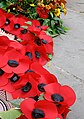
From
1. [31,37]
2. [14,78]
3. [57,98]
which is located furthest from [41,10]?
[57,98]

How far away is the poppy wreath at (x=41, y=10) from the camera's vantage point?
508 cm

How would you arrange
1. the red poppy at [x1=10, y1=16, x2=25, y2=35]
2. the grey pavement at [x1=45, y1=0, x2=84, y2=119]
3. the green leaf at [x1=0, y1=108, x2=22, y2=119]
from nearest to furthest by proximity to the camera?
1. the green leaf at [x1=0, y1=108, x2=22, y2=119]
2. the red poppy at [x1=10, y1=16, x2=25, y2=35]
3. the grey pavement at [x1=45, y1=0, x2=84, y2=119]

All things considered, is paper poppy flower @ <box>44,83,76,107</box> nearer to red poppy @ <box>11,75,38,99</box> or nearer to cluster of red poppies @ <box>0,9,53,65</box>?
red poppy @ <box>11,75,38,99</box>

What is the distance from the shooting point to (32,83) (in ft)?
4.41

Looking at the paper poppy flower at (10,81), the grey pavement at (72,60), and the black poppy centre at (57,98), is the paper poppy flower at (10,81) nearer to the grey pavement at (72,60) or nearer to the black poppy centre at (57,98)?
the black poppy centre at (57,98)

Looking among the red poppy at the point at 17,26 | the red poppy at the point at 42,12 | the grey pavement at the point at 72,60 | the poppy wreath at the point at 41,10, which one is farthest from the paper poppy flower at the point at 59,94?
the red poppy at the point at 42,12

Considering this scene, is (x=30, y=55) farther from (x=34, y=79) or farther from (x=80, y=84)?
(x=80, y=84)

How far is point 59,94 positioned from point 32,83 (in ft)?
0.41

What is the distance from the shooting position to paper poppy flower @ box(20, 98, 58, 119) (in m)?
1.15

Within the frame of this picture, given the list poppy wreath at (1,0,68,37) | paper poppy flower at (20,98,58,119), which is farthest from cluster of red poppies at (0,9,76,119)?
poppy wreath at (1,0,68,37)

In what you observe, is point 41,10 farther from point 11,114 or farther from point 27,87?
point 11,114

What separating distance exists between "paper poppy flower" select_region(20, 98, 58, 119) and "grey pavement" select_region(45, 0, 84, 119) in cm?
187

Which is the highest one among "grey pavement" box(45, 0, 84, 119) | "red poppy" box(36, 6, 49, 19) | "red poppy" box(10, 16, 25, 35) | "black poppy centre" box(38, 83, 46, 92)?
"black poppy centre" box(38, 83, 46, 92)

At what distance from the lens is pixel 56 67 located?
4.14m
